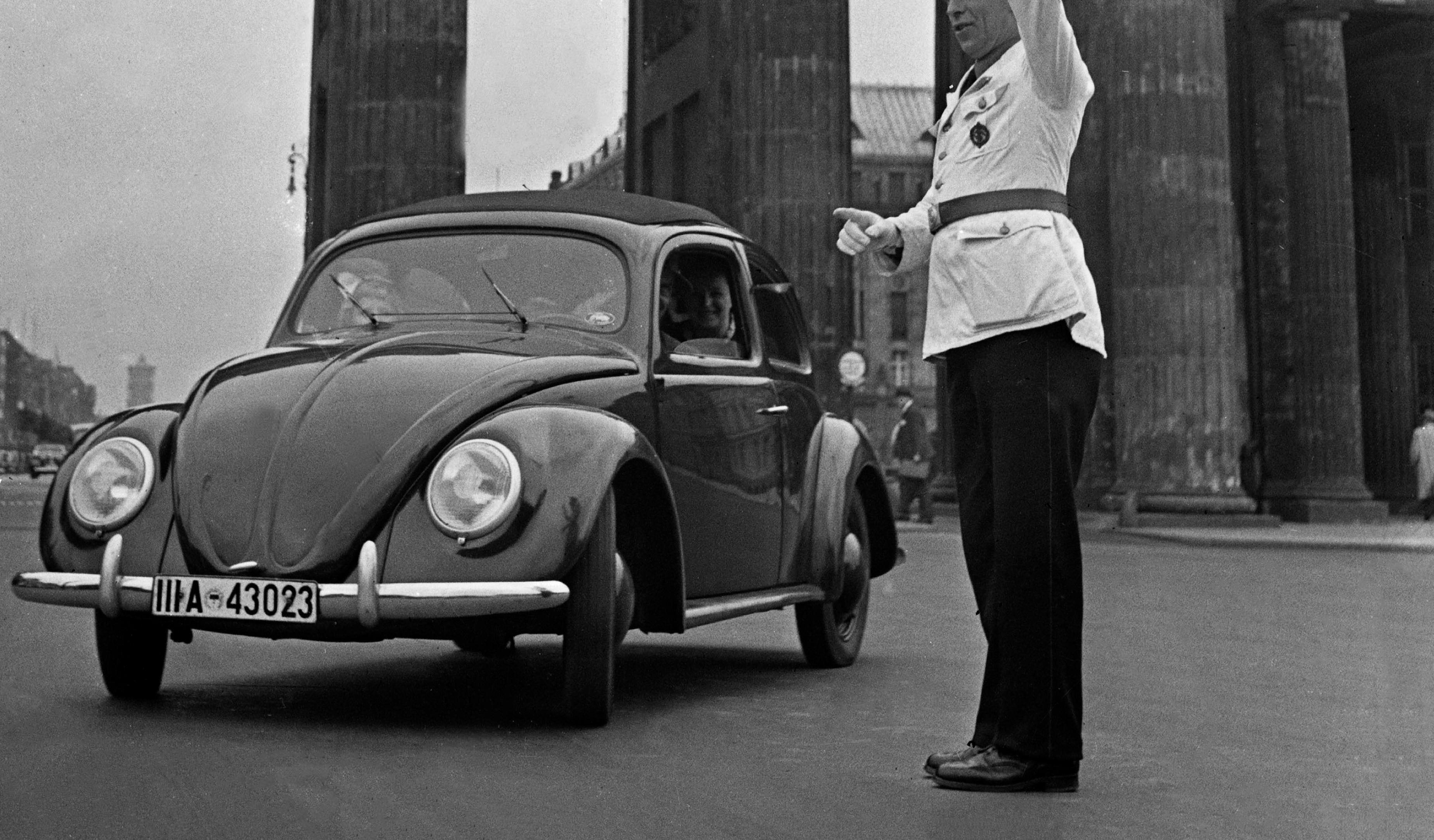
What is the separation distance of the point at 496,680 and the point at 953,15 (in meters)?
2.92

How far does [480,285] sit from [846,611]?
213cm

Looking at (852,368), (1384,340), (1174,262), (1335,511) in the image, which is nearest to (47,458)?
(1174,262)

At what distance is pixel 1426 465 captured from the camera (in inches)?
1048

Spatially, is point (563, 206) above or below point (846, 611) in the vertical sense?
above

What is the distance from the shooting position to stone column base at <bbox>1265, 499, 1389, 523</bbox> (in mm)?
29375

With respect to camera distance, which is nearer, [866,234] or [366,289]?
[866,234]

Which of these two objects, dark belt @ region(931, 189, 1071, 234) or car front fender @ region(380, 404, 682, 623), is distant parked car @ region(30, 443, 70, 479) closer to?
car front fender @ region(380, 404, 682, 623)

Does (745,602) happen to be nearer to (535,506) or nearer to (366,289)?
(535,506)

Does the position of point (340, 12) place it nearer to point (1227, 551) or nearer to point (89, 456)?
point (1227, 551)

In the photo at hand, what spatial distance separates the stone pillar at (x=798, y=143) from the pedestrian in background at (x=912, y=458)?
268 cm

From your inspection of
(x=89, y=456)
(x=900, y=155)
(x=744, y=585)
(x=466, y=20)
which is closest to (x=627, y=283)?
(x=744, y=585)

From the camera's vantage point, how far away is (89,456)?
5484 millimetres

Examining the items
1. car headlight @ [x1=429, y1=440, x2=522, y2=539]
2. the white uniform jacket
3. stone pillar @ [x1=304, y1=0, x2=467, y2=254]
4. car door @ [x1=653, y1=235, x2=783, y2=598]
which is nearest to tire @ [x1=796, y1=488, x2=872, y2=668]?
car door @ [x1=653, y1=235, x2=783, y2=598]

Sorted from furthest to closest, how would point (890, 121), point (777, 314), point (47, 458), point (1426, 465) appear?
point (890, 121), point (1426, 465), point (777, 314), point (47, 458)
